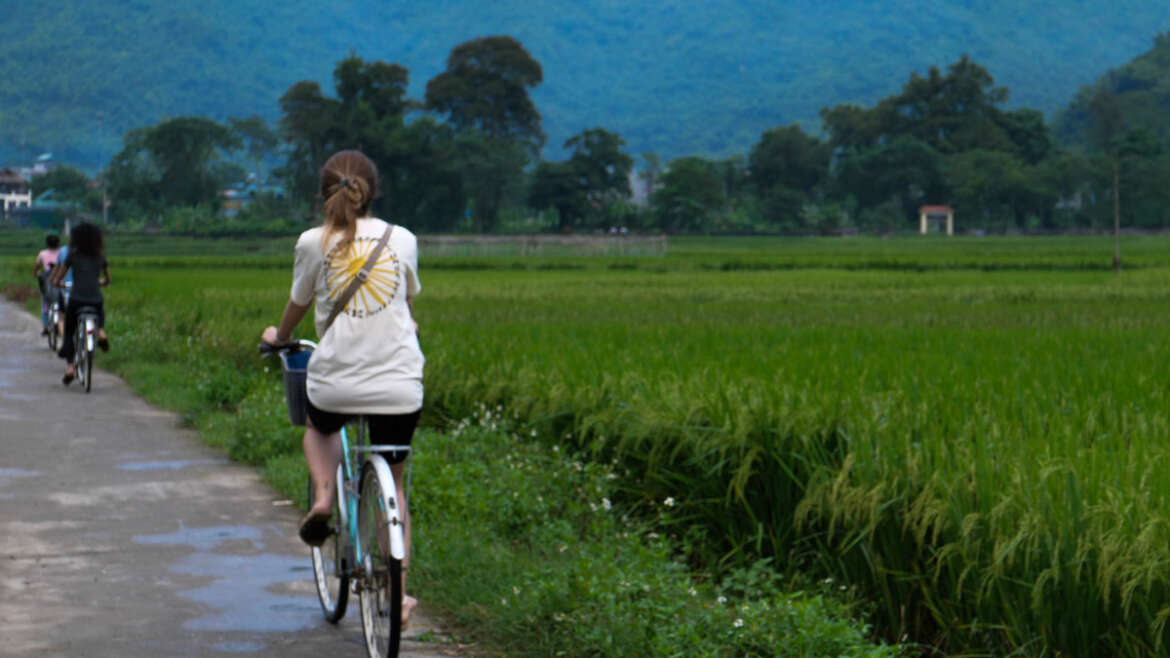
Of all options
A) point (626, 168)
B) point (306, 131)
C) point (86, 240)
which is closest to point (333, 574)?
point (86, 240)

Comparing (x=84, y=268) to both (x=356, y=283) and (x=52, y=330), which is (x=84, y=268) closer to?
(x=52, y=330)

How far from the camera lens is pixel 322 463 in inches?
243

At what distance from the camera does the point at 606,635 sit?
5.75 m

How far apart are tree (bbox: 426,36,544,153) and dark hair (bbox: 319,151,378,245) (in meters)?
151

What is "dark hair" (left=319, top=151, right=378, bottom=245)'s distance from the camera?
576cm

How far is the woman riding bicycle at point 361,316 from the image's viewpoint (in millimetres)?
5688

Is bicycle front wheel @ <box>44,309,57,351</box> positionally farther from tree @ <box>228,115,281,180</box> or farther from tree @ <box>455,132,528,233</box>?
tree @ <box>228,115,281,180</box>

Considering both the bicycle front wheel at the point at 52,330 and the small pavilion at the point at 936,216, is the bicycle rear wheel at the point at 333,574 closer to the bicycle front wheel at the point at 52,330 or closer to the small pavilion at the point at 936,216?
the bicycle front wheel at the point at 52,330

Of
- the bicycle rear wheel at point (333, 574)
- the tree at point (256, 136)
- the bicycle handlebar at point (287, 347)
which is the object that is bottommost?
the bicycle rear wheel at point (333, 574)

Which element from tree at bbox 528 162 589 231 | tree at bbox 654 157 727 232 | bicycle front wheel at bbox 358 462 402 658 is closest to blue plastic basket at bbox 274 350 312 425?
bicycle front wheel at bbox 358 462 402 658

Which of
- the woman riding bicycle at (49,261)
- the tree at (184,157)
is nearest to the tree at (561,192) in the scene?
the tree at (184,157)

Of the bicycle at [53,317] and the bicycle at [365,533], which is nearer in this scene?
the bicycle at [365,533]

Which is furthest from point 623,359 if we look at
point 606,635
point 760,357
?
point 606,635

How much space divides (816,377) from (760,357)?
2.09 m
